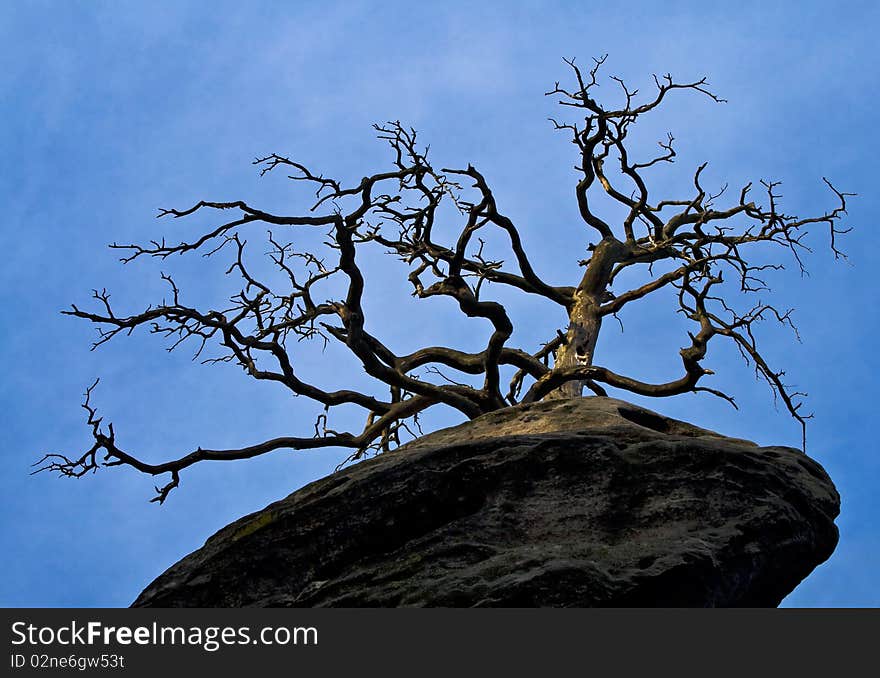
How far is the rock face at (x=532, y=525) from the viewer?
630 centimetres

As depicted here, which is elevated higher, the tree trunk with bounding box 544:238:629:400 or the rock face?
the tree trunk with bounding box 544:238:629:400

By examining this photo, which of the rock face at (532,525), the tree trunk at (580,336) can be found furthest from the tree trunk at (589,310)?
the rock face at (532,525)

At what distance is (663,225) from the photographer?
1384 cm

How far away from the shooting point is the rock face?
248 inches

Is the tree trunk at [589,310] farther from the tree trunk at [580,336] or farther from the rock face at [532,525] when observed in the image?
the rock face at [532,525]

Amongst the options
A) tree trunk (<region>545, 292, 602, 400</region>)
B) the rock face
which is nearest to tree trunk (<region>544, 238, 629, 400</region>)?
tree trunk (<region>545, 292, 602, 400</region>)

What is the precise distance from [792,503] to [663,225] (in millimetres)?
7169

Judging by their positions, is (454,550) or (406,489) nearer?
(454,550)

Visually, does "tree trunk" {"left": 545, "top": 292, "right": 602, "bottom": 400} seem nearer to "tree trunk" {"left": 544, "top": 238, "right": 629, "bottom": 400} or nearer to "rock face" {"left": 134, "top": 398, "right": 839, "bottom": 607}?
"tree trunk" {"left": 544, "top": 238, "right": 629, "bottom": 400}

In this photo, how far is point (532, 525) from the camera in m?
6.79
